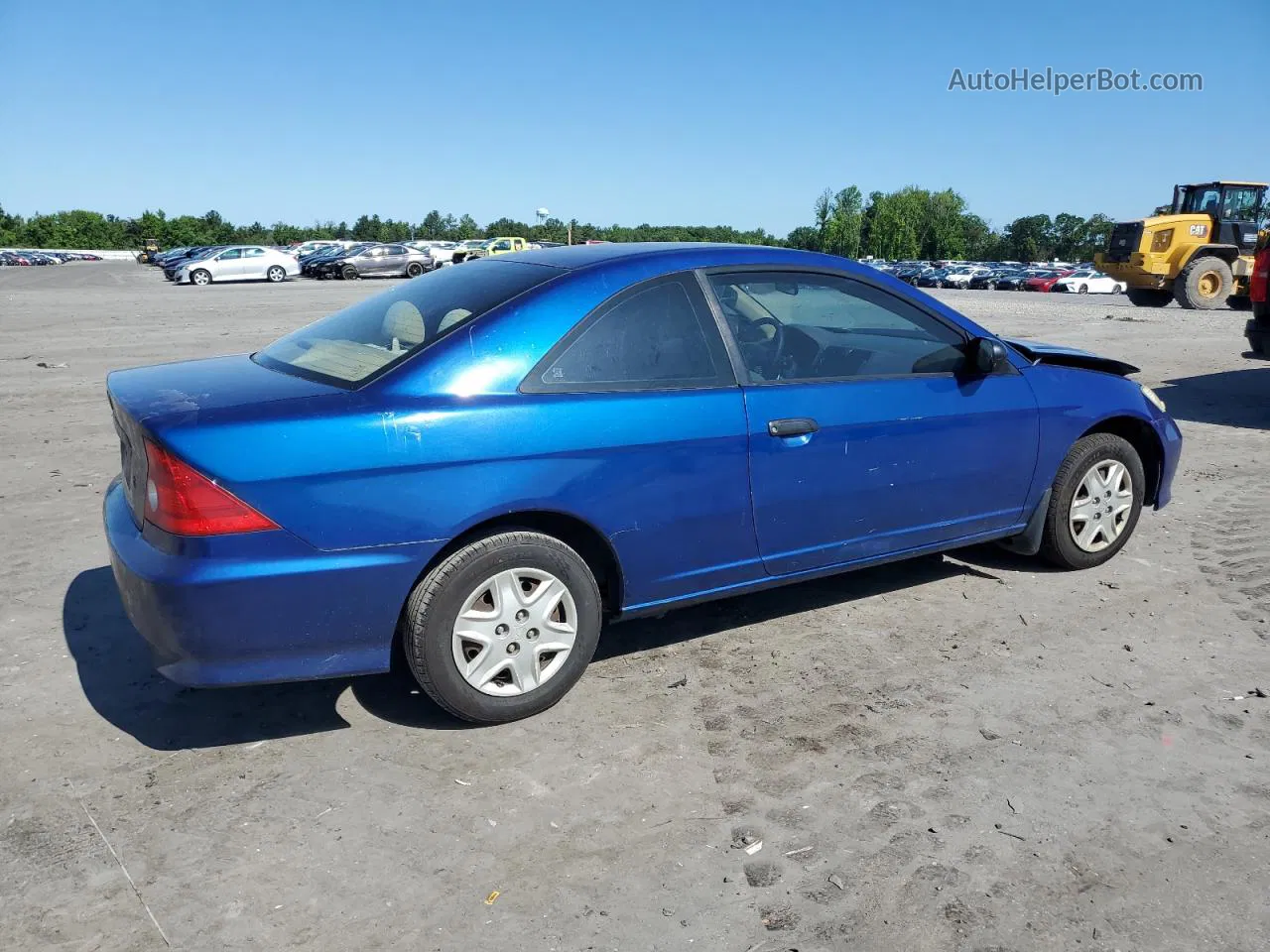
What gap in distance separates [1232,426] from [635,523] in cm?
722

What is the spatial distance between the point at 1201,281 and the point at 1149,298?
5.29 feet

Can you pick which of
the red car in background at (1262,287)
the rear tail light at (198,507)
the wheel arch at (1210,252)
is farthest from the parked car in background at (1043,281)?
the rear tail light at (198,507)

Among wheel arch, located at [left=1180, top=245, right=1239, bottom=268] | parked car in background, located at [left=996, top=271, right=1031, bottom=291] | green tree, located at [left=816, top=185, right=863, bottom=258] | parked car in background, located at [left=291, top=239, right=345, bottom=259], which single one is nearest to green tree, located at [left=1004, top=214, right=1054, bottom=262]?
green tree, located at [left=816, top=185, right=863, bottom=258]

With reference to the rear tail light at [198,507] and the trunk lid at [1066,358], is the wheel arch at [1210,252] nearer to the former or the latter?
the trunk lid at [1066,358]

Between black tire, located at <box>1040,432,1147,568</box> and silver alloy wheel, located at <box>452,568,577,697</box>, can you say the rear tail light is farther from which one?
black tire, located at <box>1040,432,1147,568</box>

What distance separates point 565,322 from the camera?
3.56 meters

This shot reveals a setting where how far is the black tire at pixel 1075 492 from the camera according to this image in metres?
4.75

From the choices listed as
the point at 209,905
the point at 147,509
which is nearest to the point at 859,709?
the point at 209,905

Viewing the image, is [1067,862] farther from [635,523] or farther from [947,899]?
[635,523]

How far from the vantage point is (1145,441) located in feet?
16.8

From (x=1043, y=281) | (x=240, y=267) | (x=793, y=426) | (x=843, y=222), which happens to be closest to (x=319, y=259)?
(x=240, y=267)

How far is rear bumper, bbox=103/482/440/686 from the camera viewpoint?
117 inches

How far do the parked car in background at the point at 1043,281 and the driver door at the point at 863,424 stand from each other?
51.9 metres

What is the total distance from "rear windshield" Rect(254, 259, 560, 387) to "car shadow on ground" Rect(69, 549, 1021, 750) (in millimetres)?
1170
